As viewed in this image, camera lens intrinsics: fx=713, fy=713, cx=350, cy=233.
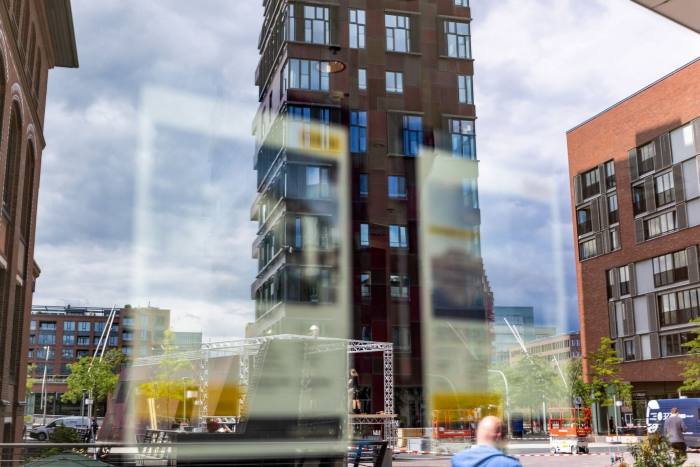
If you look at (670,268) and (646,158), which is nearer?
(670,268)

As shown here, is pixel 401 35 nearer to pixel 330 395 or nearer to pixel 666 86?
pixel 666 86

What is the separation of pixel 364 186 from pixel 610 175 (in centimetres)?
1693

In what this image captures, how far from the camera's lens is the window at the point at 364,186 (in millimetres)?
38500

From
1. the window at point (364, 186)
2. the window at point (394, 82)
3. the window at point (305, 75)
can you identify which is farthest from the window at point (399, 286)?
the window at point (305, 75)

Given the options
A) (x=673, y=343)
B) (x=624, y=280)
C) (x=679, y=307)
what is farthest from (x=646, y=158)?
(x=673, y=343)

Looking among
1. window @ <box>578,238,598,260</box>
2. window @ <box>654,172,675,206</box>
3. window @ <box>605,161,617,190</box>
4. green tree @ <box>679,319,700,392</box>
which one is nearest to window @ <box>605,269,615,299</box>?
window @ <box>578,238,598,260</box>

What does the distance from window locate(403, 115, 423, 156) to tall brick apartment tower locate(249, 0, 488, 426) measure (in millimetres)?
68

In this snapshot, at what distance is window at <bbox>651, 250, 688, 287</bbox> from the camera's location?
3919 cm

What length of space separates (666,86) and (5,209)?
36695 mm

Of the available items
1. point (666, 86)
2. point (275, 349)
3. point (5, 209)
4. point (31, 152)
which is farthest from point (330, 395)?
point (666, 86)

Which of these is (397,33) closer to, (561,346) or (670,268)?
(670,268)

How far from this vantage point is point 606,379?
141 ft

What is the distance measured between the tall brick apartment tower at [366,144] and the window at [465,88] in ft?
0.19

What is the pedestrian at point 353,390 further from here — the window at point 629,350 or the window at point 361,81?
the window at point 629,350
